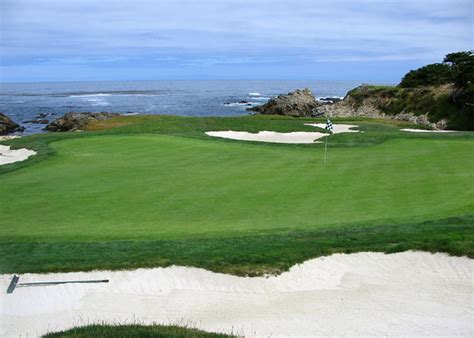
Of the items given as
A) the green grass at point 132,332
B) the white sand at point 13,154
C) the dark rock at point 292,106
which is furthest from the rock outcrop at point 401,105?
the green grass at point 132,332

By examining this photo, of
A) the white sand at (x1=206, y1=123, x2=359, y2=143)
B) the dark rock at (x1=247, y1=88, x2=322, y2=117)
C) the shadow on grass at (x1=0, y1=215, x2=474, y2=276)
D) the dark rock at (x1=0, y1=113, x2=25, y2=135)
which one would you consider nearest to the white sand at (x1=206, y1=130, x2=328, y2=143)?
the white sand at (x1=206, y1=123, x2=359, y2=143)

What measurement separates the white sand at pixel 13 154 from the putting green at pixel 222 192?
2.03 m

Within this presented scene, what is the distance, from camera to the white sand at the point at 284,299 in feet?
19.9

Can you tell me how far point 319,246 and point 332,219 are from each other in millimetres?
1712

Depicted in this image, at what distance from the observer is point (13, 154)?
19.2m

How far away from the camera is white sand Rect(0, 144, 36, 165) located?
17594mm

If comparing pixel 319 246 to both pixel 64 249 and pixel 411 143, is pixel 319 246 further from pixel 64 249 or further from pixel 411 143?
pixel 411 143

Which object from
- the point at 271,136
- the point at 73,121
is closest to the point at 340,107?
the point at 73,121

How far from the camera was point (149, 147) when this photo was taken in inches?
713

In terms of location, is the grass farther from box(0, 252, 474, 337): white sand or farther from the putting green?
box(0, 252, 474, 337): white sand

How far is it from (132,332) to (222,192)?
6.26m

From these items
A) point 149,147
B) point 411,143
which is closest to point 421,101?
point 411,143

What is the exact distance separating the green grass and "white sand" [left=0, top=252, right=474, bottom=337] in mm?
413

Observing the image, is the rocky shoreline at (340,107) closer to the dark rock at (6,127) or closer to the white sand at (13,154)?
the dark rock at (6,127)
